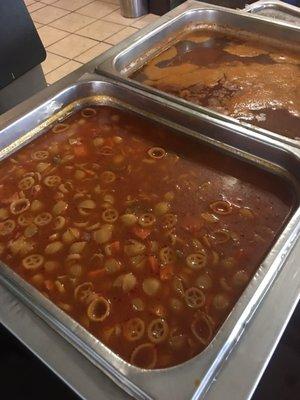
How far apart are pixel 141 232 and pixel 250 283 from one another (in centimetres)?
36

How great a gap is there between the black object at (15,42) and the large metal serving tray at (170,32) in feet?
1.61

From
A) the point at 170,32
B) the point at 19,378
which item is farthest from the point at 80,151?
the point at 170,32

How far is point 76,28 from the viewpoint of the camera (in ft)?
13.1

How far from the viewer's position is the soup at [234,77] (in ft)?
4.85

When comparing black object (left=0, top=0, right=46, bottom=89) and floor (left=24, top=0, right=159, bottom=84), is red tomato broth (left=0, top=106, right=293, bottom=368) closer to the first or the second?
black object (left=0, top=0, right=46, bottom=89)

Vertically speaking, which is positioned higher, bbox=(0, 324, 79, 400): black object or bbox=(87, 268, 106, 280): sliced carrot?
bbox=(87, 268, 106, 280): sliced carrot

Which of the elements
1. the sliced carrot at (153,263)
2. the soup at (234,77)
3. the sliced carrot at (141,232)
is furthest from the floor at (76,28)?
the sliced carrot at (153,263)

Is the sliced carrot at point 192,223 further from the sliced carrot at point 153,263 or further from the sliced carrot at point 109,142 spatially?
the sliced carrot at point 109,142

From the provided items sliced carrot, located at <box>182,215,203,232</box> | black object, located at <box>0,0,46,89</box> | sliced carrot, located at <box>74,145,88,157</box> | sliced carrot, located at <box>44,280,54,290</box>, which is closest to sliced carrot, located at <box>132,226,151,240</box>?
sliced carrot, located at <box>182,215,203,232</box>

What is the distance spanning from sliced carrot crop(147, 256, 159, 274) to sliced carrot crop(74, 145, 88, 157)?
0.52m

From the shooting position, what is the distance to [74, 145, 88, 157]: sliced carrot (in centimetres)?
137

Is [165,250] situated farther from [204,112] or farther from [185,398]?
[204,112]

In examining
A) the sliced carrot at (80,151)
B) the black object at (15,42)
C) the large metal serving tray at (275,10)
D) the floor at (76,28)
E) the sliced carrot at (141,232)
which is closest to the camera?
the sliced carrot at (141,232)

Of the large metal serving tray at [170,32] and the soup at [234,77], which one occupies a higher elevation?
the large metal serving tray at [170,32]
